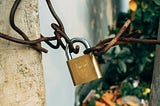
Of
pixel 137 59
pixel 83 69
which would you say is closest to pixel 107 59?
pixel 137 59

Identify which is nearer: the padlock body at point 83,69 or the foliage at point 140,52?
the padlock body at point 83,69

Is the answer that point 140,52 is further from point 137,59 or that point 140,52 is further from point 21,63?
point 21,63

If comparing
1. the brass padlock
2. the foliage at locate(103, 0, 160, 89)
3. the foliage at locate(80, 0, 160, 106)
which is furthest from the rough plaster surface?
the foliage at locate(103, 0, 160, 89)

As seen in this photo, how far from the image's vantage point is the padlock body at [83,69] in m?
1.06

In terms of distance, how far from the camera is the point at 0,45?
3.35 feet

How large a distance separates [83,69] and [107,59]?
2.89 metres

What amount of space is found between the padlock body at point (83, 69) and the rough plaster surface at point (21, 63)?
94 mm

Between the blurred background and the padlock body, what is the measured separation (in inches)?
59.8

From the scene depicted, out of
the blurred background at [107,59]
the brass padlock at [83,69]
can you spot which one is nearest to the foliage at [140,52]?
the blurred background at [107,59]

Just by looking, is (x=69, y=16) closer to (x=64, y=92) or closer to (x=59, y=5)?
(x=59, y=5)

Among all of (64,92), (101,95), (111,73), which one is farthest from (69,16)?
(111,73)

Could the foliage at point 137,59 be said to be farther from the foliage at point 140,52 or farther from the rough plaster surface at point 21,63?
the rough plaster surface at point 21,63

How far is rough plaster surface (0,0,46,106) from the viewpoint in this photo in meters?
1.02

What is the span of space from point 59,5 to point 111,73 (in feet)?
5.45
